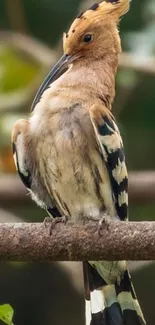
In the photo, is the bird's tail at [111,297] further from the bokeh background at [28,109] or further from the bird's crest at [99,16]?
the bokeh background at [28,109]

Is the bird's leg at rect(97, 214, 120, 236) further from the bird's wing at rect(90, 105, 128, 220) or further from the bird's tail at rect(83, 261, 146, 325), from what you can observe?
the bird's tail at rect(83, 261, 146, 325)

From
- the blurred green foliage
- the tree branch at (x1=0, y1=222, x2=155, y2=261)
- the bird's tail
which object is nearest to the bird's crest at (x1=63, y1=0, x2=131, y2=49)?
the bird's tail

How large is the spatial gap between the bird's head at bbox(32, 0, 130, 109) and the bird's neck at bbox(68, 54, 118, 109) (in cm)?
3

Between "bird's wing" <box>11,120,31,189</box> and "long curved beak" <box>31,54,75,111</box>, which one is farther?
"long curved beak" <box>31,54,75,111</box>

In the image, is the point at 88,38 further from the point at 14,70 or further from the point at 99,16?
the point at 14,70

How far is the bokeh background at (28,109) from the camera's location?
603 cm

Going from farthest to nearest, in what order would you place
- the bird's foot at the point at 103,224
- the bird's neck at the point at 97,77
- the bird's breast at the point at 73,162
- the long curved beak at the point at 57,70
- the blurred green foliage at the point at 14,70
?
the blurred green foliage at the point at 14,70 → the long curved beak at the point at 57,70 → the bird's neck at the point at 97,77 → the bird's breast at the point at 73,162 → the bird's foot at the point at 103,224

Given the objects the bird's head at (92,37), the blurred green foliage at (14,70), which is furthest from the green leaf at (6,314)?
the blurred green foliage at (14,70)

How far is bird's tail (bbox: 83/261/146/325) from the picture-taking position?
475 cm

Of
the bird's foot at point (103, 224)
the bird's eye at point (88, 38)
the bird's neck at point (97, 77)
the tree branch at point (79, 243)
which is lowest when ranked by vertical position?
the tree branch at point (79, 243)

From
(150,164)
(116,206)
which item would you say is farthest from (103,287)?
(150,164)

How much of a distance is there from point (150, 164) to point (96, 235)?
145 inches

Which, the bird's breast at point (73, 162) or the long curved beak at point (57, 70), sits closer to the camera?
the bird's breast at point (73, 162)

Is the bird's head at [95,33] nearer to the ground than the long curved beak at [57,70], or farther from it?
farther from it
